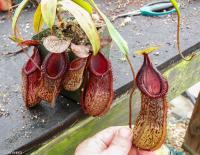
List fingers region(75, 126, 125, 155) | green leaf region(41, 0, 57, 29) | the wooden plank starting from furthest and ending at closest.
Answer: the wooden plank < fingers region(75, 126, 125, 155) < green leaf region(41, 0, 57, 29)

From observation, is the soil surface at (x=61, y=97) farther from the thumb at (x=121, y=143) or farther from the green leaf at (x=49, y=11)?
the green leaf at (x=49, y=11)

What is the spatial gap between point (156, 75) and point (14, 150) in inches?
13.2

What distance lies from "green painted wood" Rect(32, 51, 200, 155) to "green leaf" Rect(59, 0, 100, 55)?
9.6 inches

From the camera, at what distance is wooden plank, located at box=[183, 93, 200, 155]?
1438 mm

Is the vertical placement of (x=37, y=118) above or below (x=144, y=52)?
below

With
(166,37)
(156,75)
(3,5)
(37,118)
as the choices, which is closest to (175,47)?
(166,37)

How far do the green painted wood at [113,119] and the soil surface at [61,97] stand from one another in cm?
3

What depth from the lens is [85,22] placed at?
2.33 feet

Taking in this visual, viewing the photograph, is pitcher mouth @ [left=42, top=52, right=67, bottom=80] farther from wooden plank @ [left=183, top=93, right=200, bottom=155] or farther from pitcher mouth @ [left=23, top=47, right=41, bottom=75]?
wooden plank @ [left=183, top=93, right=200, bottom=155]

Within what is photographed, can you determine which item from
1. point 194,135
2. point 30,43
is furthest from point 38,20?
point 194,135

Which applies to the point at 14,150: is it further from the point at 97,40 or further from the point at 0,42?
the point at 0,42

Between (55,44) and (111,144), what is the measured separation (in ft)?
0.82

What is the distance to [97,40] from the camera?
0.71 meters

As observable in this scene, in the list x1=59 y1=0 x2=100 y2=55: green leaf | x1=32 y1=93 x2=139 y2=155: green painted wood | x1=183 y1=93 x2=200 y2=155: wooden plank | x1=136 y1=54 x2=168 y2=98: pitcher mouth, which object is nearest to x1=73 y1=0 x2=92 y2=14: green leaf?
x1=59 y1=0 x2=100 y2=55: green leaf
